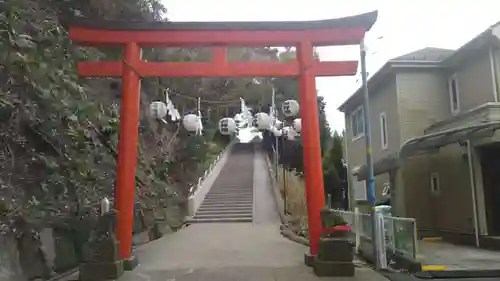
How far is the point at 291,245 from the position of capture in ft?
45.3

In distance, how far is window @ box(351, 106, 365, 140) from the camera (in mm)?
19719

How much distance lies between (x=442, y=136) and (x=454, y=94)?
3.87 metres

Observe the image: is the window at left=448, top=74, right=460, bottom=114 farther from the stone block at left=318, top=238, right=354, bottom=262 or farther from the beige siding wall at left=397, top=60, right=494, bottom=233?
the stone block at left=318, top=238, right=354, bottom=262

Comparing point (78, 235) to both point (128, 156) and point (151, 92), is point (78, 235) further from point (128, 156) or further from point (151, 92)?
point (151, 92)

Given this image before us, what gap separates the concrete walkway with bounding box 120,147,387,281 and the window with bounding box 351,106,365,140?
5331 mm

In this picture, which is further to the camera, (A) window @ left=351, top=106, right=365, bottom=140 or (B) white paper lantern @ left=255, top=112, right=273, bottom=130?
(A) window @ left=351, top=106, right=365, bottom=140

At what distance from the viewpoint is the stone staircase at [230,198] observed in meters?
20.7

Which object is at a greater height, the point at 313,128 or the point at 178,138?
the point at 178,138

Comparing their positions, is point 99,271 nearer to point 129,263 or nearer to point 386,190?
point 129,263

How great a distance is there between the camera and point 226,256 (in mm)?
11773

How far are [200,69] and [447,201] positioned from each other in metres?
9.34

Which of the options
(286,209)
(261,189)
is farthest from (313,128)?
(261,189)

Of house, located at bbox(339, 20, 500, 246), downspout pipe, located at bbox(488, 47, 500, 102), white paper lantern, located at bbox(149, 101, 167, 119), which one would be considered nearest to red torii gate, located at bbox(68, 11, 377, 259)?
white paper lantern, located at bbox(149, 101, 167, 119)

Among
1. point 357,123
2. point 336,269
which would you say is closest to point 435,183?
point 357,123
